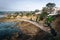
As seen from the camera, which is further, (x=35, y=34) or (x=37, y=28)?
(x=37, y=28)

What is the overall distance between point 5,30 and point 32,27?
14.5ft

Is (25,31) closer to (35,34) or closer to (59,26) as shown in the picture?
(35,34)

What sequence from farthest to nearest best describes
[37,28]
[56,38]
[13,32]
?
[37,28], [13,32], [56,38]

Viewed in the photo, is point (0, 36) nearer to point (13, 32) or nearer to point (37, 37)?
point (13, 32)

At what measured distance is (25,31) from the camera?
25891 millimetres

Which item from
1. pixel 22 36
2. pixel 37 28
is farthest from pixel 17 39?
pixel 37 28

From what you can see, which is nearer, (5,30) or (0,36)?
(0,36)

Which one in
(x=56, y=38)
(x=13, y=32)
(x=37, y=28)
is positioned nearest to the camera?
(x=56, y=38)

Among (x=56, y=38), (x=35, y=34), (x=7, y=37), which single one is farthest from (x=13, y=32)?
(x=56, y=38)

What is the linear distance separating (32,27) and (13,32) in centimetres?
399

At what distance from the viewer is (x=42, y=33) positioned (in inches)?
992

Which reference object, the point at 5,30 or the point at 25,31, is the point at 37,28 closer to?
the point at 25,31

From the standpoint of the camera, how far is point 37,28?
89.5ft

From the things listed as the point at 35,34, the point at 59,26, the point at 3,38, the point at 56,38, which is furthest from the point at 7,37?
the point at 59,26
